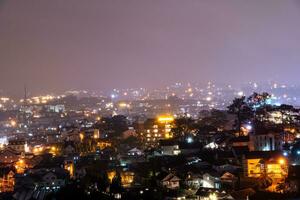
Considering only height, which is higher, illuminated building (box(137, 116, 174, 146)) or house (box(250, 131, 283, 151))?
house (box(250, 131, 283, 151))

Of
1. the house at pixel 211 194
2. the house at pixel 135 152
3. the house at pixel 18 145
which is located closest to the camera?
the house at pixel 211 194

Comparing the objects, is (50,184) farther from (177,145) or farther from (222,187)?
(222,187)

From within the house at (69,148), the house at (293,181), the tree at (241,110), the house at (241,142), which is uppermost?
the tree at (241,110)

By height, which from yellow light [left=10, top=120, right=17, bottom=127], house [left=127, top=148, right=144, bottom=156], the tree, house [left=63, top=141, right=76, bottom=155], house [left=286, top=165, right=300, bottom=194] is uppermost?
the tree

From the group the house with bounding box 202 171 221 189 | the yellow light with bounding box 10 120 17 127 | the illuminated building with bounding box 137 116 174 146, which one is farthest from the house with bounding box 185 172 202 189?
the yellow light with bounding box 10 120 17 127

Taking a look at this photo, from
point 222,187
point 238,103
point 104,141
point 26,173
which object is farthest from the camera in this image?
point 104,141

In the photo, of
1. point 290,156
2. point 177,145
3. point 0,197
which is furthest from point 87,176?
point 290,156

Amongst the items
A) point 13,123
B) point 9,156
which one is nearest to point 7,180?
point 9,156

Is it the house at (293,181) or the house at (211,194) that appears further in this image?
the house at (293,181)

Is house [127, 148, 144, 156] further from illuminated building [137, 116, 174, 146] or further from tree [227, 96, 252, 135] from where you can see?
tree [227, 96, 252, 135]


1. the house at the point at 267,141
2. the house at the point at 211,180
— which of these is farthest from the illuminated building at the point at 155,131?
the house at the point at 211,180

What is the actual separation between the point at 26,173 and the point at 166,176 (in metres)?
4.86

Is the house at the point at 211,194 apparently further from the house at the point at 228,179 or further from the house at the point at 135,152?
the house at the point at 135,152

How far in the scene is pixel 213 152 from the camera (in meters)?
13.5
